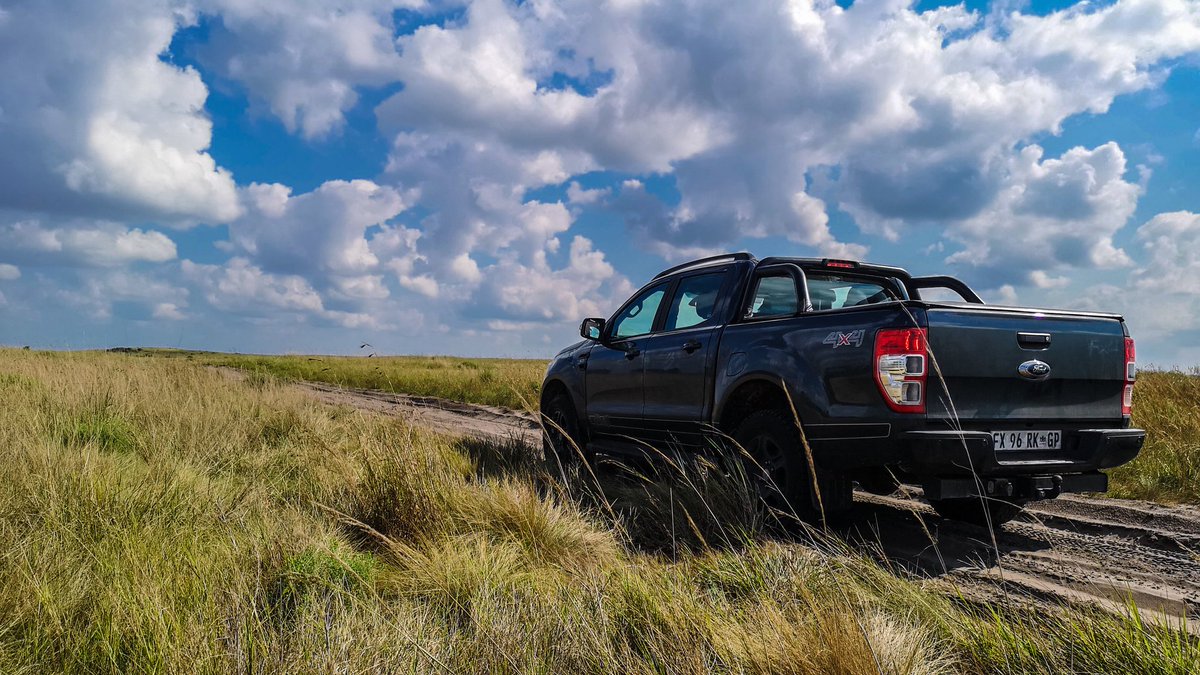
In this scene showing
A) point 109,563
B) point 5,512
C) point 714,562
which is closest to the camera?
point 109,563

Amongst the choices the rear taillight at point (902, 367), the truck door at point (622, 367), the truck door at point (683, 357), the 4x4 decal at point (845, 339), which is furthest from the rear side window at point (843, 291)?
the rear taillight at point (902, 367)

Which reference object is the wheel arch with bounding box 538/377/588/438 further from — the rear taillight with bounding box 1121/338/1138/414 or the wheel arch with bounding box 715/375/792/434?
the rear taillight with bounding box 1121/338/1138/414

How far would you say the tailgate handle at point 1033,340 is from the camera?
462 centimetres

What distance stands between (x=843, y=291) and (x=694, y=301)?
117 cm

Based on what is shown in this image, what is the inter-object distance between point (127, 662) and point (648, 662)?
6.07 feet

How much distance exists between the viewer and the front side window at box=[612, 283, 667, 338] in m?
7.00

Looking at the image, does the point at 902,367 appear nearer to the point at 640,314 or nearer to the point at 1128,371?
the point at 1128,371

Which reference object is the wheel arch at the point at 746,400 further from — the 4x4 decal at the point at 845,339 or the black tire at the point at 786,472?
the 4x4 decal at the point at 845,339

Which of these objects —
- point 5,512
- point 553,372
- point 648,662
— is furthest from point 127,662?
point 553,372

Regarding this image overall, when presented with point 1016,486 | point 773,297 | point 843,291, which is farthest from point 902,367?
point 843,291

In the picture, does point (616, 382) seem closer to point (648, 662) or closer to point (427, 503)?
point (427, 503)

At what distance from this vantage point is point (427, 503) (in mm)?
4680

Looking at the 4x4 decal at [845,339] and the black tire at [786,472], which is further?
the black tire at [786,472]

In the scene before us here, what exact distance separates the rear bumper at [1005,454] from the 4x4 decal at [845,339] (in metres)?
0.57
